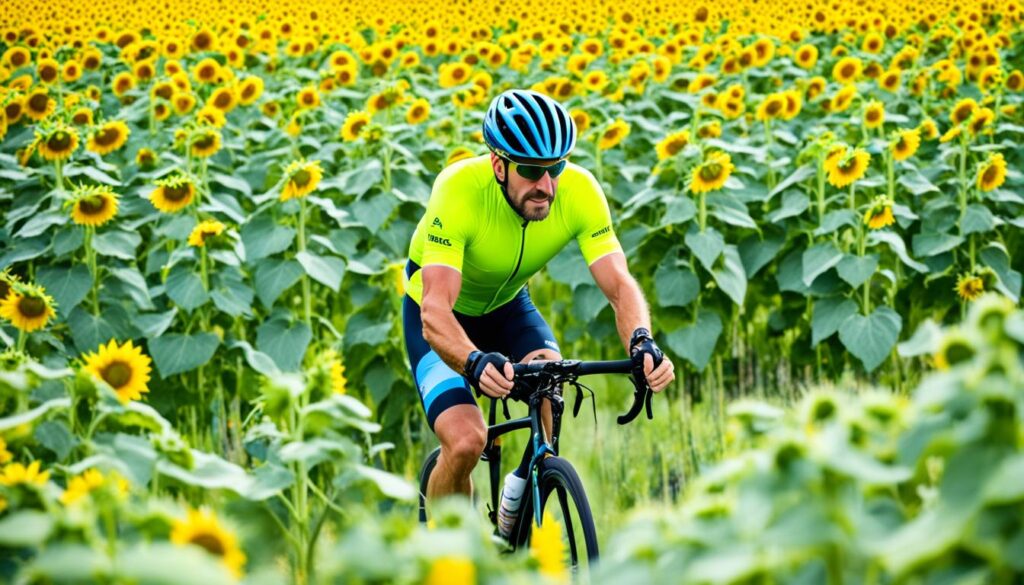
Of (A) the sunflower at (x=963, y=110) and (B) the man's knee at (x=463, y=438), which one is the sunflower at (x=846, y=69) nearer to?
(A) the sunflower at (x=963, y=110)

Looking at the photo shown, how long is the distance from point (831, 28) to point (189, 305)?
991 centimetres

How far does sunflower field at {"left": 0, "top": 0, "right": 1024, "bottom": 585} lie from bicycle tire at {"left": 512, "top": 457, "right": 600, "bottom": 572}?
0.87 ft

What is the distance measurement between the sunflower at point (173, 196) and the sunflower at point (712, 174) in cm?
273

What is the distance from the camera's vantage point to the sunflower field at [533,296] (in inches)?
60.5

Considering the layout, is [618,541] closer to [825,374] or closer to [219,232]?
[219,232]

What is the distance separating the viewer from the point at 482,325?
4.71 m

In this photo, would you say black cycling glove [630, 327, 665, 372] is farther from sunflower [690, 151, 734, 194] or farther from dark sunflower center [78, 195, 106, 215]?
dark sunflower center [78, 195, 106, 215]

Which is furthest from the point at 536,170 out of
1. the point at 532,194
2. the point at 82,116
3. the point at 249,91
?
the point at 249,91

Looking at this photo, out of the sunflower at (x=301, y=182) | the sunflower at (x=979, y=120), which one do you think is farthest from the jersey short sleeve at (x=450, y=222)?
the sunflower at (x=979, y=120)

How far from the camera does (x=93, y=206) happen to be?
A: 5.62 metres

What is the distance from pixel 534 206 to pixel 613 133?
3.54m

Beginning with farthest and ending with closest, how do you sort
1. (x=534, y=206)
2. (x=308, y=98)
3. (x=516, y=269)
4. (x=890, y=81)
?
(x=890, y=81) → (x=308, y=98) → (x=516, y=269) → (x=534, y=206)

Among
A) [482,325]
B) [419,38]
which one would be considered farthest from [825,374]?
[419,38]

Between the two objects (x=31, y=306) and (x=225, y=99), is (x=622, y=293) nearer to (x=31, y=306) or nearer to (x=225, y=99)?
(x=31, y=306)
